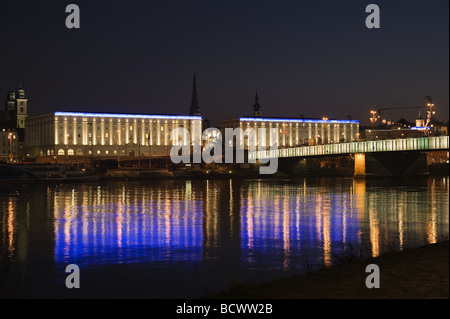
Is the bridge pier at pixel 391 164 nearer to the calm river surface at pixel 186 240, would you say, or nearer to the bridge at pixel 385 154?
the bridge at pixel 385 154

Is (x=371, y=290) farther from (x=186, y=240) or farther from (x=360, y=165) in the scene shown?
(x=360, y=165)

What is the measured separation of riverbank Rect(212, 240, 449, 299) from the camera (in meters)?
12.9

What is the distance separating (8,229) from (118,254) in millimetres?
12562

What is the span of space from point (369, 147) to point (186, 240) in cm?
7746

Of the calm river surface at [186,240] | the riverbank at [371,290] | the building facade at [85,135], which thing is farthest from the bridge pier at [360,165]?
the building facade at [85,135]

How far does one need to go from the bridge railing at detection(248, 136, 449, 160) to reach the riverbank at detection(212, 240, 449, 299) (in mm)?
70105

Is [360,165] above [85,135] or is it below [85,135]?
below

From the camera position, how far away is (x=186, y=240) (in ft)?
97.2

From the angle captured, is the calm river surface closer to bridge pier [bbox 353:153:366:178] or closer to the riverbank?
the riverbank

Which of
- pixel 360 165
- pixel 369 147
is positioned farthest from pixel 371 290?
pixel 360 165

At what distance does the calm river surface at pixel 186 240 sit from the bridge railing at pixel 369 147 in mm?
36356

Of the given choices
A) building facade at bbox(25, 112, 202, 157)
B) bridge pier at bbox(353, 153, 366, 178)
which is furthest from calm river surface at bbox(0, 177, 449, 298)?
building facade at bbox(25, 112, 202, 157)
